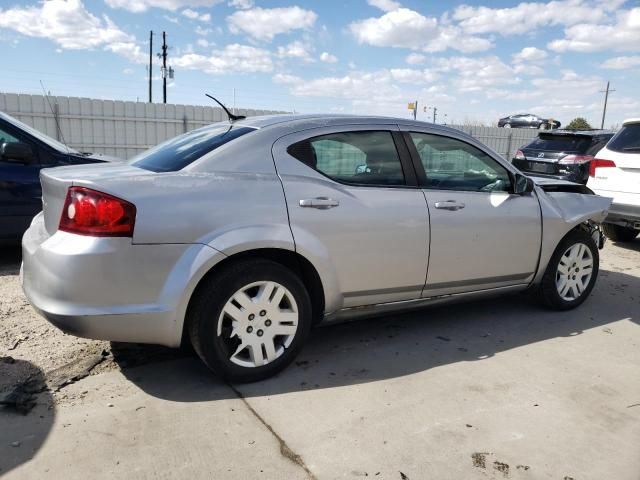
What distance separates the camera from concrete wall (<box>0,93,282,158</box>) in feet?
40.6

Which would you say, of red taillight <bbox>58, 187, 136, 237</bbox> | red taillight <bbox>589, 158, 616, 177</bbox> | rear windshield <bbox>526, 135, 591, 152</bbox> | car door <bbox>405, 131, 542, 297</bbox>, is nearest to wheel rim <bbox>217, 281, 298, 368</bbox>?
red taillight <bbox>58, 187, 136, 237</bbox>

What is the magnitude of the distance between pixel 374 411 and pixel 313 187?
1331 millimetres

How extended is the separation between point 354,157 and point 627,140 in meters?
4.68

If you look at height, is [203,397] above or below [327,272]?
below

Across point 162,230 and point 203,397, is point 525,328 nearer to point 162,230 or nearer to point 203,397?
point 203,397

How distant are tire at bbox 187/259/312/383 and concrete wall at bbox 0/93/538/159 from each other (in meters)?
11.3

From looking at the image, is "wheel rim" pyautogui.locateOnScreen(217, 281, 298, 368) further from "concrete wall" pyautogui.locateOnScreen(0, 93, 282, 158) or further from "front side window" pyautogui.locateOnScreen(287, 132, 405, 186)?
"concrete wall" pyautogui.locateOnScreen(0, 93, 282, 158)

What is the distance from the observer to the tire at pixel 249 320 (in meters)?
2.97

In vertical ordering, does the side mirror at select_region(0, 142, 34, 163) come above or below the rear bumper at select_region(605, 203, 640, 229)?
above

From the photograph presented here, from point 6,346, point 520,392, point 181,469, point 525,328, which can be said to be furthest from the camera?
point 525,328

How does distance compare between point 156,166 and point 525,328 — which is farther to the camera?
point 525,328

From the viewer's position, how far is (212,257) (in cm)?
291

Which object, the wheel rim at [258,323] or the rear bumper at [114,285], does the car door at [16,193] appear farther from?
the wheel rim at [258,323]

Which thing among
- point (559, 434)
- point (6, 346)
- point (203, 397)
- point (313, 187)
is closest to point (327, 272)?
point (313, 187)
